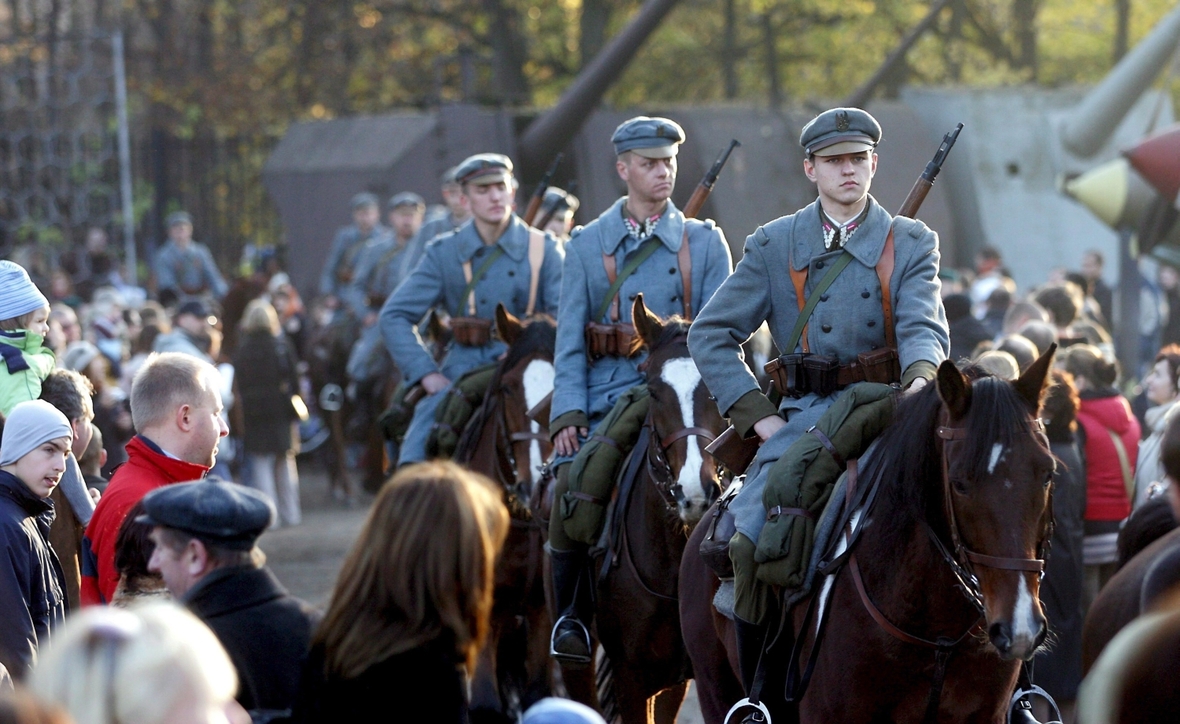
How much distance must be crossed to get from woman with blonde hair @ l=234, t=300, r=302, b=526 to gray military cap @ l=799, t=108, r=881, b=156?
946 centimetres

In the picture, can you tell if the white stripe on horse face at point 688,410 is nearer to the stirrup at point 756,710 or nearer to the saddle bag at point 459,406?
the stirrup at point 756,710

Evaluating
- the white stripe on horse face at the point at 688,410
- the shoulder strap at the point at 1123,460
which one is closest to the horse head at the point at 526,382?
the white stripe on horse face at the point at 688,410

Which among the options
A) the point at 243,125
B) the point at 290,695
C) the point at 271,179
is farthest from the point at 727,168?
the point at 290,695

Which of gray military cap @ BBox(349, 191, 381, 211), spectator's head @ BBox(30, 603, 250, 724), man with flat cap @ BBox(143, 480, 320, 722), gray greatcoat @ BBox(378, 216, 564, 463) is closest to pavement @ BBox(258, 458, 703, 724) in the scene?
gray greatcoat @ BBox(378, 216, 564, 463)

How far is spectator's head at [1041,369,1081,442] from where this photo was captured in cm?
739

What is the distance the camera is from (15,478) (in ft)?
16.8

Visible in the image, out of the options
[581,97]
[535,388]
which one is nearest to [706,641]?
[535,388]

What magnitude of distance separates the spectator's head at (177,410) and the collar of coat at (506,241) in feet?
12.3

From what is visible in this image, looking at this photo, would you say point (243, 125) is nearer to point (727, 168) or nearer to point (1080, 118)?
point (727, 168)

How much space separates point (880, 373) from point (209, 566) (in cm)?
252

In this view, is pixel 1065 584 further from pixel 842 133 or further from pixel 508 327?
pixel 842 133

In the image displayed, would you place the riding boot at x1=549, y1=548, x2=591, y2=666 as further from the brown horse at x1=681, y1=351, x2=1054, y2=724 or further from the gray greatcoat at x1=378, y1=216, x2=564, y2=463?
the gray greatcoat at x1=378, y1=216, x2=564, y2=463

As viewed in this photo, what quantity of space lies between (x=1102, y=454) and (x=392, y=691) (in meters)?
5.80

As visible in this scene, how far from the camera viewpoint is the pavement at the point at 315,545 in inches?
466
